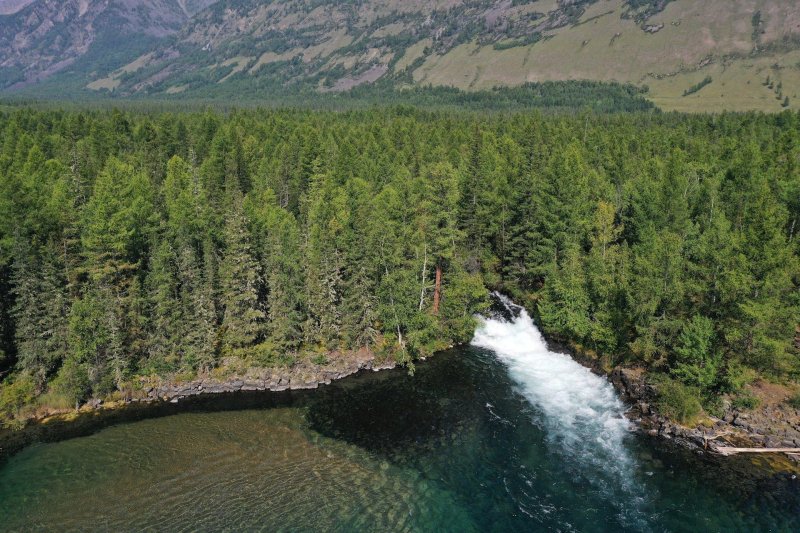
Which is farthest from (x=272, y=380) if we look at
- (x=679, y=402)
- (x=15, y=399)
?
(x=679, y=402)

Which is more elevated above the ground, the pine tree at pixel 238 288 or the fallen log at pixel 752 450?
the pine tree at pixel 238 288

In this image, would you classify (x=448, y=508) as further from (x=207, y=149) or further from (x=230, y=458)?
(x=207, y=149)

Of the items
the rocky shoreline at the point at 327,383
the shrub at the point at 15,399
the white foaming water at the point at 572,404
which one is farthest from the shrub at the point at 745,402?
the shrub at the point at 15,399

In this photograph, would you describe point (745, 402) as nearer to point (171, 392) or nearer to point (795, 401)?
point (795, 401)

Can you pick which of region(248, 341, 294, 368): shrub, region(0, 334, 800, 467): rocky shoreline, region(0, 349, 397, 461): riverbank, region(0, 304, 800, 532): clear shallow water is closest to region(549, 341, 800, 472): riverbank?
region(0, 334, 800, 467): rocky shoreline

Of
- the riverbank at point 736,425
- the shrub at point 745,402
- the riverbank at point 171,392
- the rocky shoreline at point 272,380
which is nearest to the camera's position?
the riverbank at point 736,425

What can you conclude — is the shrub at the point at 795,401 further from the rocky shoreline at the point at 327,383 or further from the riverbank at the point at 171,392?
the riverbank at the point at 171,392

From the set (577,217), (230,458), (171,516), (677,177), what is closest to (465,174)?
(577,217)
